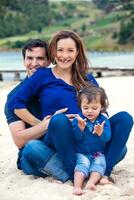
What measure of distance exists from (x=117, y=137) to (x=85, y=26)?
379ft

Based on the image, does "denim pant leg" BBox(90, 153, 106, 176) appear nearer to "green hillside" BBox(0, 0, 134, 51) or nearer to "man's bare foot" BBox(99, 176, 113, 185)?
"man's bare foot" BBox(99, 176, 113, 185)

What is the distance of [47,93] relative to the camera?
17.6ft

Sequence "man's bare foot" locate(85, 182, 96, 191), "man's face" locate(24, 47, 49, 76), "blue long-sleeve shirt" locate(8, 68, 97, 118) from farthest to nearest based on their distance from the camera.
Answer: "man's face" locate(24, 47, 49, 76) < "blue long-sleeve shirt" locate(8, 68, 97, 118) < "man's bare foot" locate(85, 182, 96, 191)

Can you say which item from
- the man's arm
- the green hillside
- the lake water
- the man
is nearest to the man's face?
the man

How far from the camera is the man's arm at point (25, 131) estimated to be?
5301 millimetres

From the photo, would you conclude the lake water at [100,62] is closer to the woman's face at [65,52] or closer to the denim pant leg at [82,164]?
the woman's face at [65,52]

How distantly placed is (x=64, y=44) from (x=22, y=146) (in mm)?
1037

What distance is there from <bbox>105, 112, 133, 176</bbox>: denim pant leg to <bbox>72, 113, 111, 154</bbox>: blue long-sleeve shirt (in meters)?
0.08

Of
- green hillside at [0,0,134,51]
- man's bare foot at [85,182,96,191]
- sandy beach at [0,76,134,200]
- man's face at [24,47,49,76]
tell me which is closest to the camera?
sandy beach at [0,76,134,200]

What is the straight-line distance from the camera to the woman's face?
5359mm

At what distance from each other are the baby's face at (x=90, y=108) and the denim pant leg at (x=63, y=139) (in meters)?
0.18

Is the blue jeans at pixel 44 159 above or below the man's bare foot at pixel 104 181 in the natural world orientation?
above

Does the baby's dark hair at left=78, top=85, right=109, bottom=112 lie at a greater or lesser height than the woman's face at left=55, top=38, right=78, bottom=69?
lesser

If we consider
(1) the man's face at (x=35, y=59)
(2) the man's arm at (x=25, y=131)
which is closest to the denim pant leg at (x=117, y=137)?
(2) the man's arm at (x=25, y=131)
